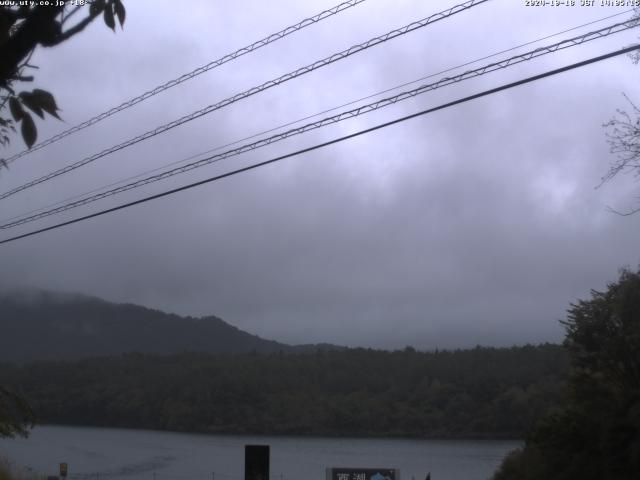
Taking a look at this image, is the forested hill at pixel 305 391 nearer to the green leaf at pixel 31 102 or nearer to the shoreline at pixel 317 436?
the shoreline at pixel 317 436

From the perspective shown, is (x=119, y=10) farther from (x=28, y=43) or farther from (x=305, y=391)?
(x=305, y=391)

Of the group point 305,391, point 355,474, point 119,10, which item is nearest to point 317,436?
point 305,391

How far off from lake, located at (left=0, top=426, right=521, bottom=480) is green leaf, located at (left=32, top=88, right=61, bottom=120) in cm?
2872

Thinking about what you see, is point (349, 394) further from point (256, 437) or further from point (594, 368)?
point (594, 368)

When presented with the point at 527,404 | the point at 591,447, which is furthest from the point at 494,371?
the point at 591,447

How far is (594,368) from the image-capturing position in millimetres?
20328

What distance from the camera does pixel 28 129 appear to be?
390 cm

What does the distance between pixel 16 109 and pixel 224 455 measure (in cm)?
3870

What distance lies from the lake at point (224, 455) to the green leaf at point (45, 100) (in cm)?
2872

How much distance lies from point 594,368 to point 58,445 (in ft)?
117

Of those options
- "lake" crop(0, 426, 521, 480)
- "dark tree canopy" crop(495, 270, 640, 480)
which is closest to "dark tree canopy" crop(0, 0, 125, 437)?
"dark tree canopy" crop(495, 270, 640, 480)

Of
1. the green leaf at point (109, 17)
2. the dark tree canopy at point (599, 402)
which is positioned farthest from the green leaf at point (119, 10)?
the dark tree canopy at point (599, 402)

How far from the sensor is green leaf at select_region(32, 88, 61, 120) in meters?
3.86

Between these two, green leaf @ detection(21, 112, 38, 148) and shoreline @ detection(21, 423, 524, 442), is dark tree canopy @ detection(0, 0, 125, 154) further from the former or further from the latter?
shoreline @ detection(21, 423, 524, 442)
